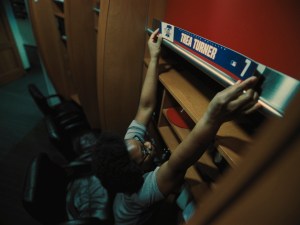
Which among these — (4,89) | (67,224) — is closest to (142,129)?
→ (67,224)

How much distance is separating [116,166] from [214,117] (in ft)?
1.72

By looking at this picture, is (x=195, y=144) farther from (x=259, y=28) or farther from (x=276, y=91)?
(x=259, y=28)

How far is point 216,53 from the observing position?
639 mm

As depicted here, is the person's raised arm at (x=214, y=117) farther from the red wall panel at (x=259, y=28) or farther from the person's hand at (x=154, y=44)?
the person's hand at (x=154, y=44)

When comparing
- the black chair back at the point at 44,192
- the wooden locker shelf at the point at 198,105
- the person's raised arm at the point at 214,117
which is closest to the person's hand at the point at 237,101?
the person's raised arm at the point at 214,117

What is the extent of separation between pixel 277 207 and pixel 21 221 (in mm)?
2410

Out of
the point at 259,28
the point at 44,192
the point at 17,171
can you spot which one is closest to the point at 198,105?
the point at 259,28

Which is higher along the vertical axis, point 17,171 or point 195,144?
point 195,144

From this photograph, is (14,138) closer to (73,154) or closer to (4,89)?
(73,154)

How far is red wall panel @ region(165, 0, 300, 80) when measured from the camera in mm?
525

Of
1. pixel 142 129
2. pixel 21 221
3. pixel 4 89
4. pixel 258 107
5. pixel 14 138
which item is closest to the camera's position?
pixel 258 107

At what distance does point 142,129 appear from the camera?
117 centimetres

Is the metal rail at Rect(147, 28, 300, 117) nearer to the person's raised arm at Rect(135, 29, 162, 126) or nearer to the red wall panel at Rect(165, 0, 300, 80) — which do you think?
the red wall panel at Rect(165, 0, 300, 80)

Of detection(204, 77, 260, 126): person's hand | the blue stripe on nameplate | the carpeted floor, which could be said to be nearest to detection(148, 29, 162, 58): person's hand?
the blue stripe on nameplate
